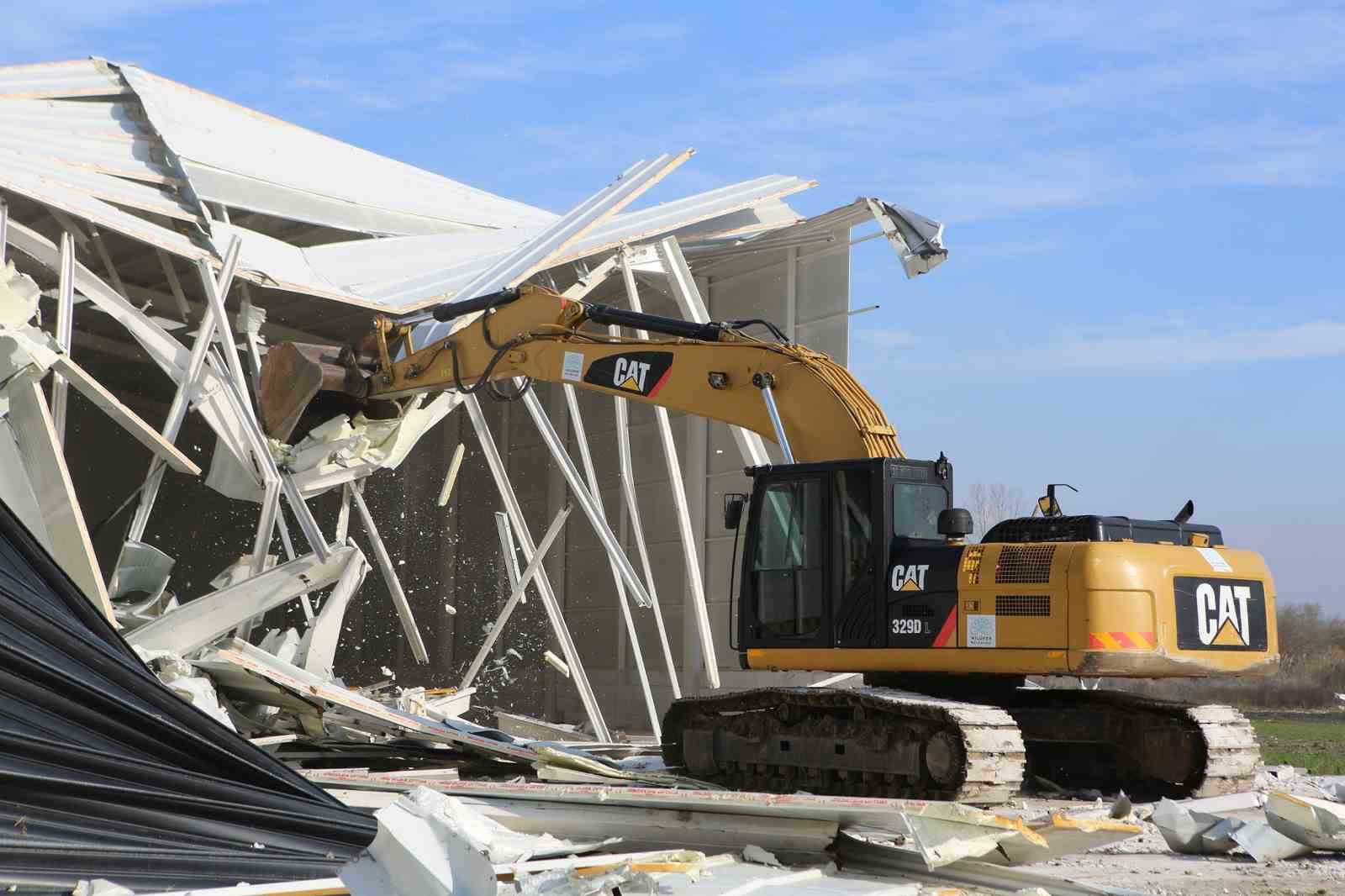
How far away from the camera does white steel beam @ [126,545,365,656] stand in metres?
12.2

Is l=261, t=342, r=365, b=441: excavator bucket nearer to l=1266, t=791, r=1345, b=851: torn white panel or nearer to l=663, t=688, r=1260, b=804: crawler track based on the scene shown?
l=663, t=688, r=1260, b=804: crawler track

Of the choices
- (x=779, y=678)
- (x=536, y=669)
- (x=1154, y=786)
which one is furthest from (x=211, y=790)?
(x=536, y=669)

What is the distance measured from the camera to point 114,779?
245 inches

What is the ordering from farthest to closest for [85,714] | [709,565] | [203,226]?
[709,565], [203,226], [85,714]

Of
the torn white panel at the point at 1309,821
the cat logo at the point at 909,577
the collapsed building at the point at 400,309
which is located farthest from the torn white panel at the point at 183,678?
the torn white panel at the point at 1309,821

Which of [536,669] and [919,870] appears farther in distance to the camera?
[536,669]

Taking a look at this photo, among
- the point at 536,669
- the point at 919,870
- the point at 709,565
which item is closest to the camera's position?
the point at 919,870

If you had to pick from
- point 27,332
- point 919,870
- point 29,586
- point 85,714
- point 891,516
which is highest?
point 27,332

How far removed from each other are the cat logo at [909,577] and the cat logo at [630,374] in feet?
8.69

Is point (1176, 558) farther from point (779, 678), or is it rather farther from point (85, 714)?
point (779, 678)

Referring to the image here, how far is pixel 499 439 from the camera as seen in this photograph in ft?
83.0

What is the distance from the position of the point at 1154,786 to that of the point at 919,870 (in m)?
4.88

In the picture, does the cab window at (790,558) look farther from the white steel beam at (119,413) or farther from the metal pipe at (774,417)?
the white steel beam at (119,413)

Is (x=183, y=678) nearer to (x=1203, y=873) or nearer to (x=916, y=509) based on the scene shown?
(x=916, y=509)
